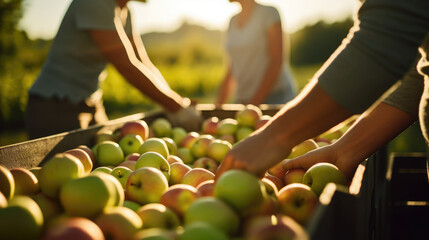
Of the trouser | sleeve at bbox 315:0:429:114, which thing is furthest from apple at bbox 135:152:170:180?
the trouser

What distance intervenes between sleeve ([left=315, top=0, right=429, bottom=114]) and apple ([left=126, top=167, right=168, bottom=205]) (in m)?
0.77

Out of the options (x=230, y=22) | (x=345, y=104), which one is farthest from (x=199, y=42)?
(x=345, y=104)

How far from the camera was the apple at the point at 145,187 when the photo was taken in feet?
4.95

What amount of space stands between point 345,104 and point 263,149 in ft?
0.92

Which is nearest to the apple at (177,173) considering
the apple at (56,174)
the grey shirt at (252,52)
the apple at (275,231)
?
the apple at (56,174)

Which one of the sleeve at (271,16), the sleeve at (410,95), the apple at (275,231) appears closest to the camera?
the apple at (275,231)

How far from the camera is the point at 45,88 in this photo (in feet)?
9.47

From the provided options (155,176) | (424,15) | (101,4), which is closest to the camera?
(424,15)

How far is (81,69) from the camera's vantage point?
2943mm

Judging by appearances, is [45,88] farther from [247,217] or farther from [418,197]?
A: [418,197]

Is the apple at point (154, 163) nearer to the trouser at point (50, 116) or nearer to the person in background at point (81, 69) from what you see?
the person in background at point (81, 69)

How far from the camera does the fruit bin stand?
0.99 m

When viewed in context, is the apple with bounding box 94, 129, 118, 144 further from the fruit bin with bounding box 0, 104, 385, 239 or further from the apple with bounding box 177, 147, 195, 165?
the apple with bounding box 177, 147, 195, 165

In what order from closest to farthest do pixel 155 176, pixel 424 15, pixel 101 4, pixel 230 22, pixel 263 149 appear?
pixel 424 15
pixel 263 149
pixel 155 176
pixel 101 4
pixel 230 22
